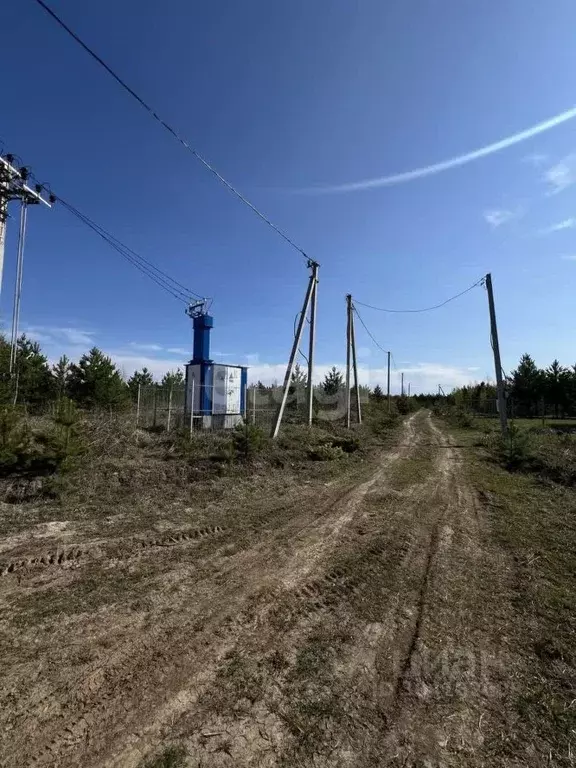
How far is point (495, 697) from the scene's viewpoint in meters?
2.69

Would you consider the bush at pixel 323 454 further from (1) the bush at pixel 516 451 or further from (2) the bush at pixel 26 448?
(2) the bush at pixel 26 448

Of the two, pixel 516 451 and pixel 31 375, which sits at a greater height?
pixel 31 375

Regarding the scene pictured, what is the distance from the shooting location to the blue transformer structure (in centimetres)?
1608

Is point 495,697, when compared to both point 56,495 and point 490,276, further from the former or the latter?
point 490,276

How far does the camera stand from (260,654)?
10.2ft

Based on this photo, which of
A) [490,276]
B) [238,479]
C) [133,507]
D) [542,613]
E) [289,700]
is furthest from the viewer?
[490,276]

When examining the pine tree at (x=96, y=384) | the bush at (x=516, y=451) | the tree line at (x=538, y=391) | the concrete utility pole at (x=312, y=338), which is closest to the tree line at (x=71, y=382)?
the pine tree at (x=96, y=384)

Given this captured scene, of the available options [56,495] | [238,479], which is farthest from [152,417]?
[56,495]

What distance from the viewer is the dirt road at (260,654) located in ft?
7.43

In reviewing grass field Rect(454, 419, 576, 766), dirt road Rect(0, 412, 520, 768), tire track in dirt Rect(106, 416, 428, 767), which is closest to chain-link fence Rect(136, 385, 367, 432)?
grass field Rect(454, 419, 576, 766)

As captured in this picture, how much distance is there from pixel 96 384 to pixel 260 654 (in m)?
24.4

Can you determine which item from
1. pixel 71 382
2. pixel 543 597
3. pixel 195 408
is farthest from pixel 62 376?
pixel 543 597

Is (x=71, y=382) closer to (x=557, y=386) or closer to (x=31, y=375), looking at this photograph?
(x=31, y=375)

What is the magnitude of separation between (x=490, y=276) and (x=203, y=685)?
72.1ft
